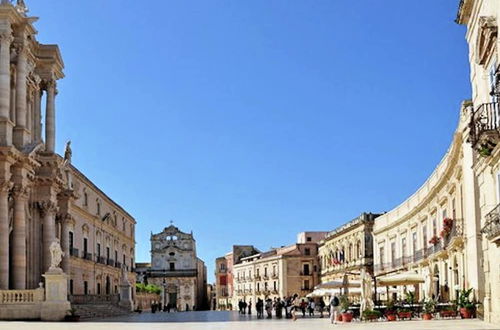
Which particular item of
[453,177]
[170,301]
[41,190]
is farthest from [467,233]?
[170,301]

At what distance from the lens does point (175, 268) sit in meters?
110

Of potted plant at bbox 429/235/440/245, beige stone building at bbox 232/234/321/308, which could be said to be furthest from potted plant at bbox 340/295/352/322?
beige stone building at bbox 232/234/321/308

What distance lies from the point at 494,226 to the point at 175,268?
92.4 meters

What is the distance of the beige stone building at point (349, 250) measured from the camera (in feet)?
226

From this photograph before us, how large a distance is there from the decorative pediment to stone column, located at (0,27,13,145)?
20582 millimetres

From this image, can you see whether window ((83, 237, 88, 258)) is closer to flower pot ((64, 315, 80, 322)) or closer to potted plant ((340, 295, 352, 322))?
flower pot ((64, 315, 80, 322))

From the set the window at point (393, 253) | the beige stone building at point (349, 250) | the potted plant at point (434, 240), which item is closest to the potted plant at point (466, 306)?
the potted plant at point (434, 240)

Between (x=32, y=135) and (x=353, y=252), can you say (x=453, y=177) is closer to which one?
(x=32, y=135)

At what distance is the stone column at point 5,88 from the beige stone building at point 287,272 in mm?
66923

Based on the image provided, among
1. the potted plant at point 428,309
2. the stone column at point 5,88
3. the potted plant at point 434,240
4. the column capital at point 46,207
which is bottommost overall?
the potted plant at point 428,309

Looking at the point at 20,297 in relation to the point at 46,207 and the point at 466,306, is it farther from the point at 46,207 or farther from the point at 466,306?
the point at 466,306

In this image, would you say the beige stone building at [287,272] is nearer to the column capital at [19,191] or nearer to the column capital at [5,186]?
the column capital at [19,191]

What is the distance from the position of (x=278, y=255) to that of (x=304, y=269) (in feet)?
16.1

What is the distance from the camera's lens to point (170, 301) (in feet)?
357
